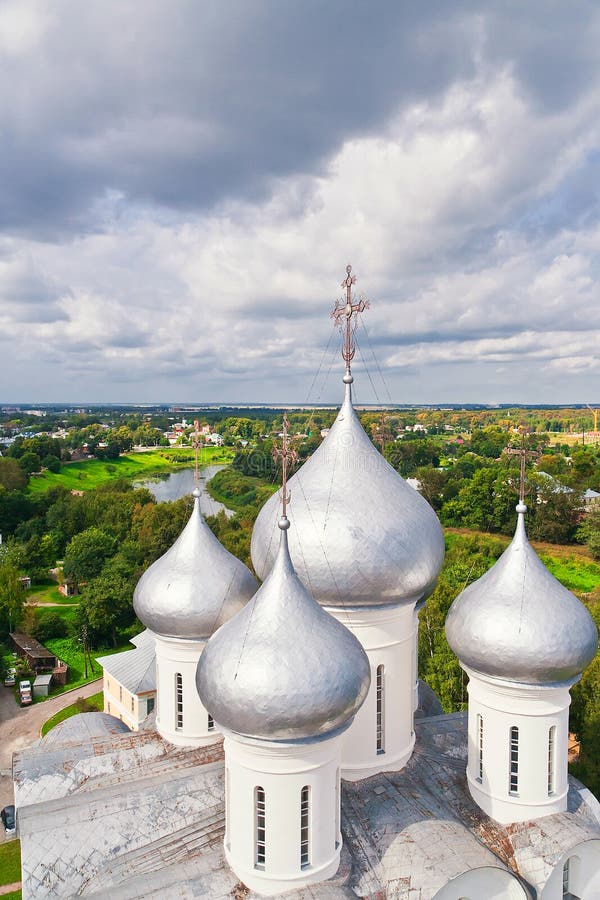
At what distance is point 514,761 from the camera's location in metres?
11.2

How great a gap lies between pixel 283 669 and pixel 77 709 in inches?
734

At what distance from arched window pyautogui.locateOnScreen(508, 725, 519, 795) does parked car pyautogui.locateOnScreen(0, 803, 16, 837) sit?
11.7 m

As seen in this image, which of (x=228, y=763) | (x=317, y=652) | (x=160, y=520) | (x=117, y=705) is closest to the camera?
(x=317, y=652)

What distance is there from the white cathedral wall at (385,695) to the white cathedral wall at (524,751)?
1.49 metres

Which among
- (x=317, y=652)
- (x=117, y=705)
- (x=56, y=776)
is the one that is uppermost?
(x=317, y=652)

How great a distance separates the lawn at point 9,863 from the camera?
563 inches

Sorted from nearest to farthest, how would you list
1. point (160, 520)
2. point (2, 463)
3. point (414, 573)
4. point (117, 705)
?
point (414, 573)
point (117, 705)
point (160, 520)
point (2, 463)

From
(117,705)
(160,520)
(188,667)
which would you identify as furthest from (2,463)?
(188,667)

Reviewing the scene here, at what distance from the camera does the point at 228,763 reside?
9.53m

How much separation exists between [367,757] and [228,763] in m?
3.33

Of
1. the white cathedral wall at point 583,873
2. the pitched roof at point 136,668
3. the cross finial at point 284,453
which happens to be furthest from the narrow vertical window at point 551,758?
the pitched roof at point 136,668

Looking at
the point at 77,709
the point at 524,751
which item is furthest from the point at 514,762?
the point at 77,709

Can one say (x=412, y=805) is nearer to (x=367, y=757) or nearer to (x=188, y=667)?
(x=367, y=757)

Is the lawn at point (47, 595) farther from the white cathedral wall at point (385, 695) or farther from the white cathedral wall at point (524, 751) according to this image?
the white cathedral wall at point (524, 751)
